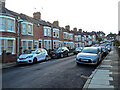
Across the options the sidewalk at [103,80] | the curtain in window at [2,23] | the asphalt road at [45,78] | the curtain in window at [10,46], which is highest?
the curtain in window at [2,23]

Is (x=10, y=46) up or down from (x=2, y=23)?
down

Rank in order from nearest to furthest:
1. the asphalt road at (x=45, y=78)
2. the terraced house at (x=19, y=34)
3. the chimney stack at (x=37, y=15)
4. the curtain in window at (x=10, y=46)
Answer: the asphalt road at (x=45, y=78) < the terraced house at (x=19, y=34) < the curtain in window at (x=10, y=46) < the chimney stack at (x=37, y=15)

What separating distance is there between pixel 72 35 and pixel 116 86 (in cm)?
3347

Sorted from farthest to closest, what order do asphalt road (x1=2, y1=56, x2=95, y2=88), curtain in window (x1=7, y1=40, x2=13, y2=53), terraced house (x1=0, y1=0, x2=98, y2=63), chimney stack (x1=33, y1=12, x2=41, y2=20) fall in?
1. chimney stack (x1=33, y1=12, x2=41, y2=20)
2. curtain in window (x1=7, y1=40, x2=13, y2=53)
3. terraced house (x1=0, y1=0, x2=98, y2=63)
4. asphalt road (x1=2, y1=56, x2=95, y2=88)

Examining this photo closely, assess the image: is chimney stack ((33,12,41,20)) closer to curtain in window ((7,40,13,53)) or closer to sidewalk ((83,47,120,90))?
curtain in window ((7,40,13,53))

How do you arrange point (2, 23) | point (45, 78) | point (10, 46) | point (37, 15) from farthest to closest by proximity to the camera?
point (37, 15) < point (10, 46) < point (2, 23) < point (45, 78)

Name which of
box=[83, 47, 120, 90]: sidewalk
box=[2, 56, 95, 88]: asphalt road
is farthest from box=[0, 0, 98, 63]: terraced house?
box=[83, 47, 120, 90]: sidewalk

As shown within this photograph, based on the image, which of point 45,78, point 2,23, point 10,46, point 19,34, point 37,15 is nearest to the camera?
point 45,78

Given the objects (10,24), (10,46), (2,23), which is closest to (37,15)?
(10,24)

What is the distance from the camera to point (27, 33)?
59.8 feet

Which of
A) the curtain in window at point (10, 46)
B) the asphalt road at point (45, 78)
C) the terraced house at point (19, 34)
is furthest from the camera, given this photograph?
the curtain in window at point (10, 46)

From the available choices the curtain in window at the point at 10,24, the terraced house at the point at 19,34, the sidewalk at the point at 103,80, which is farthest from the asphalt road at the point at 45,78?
the curtain in window at the point at 10,24

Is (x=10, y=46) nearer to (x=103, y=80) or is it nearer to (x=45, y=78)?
(x=45, y=78)

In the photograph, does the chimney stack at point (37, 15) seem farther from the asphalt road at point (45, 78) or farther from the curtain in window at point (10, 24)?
the asphalt road at point (45, 78)
